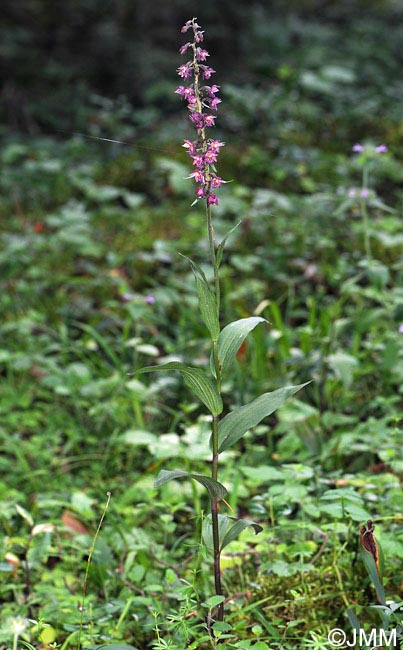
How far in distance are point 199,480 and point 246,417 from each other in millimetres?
147

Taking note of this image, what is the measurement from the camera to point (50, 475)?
2.18 m

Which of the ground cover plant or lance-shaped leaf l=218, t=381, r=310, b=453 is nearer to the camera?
lance-shaped leaf l=218, t=381, r=310, b=453

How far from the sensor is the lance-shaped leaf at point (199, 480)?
1.16m

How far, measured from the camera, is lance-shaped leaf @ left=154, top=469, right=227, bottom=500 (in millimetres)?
1160

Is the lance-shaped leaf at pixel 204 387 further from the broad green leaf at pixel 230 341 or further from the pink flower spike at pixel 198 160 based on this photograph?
the pink flower spike at pixel 198 160

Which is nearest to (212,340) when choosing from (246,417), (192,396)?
(246,417)

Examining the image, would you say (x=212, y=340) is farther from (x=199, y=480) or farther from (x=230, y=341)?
(x=199, y=480)

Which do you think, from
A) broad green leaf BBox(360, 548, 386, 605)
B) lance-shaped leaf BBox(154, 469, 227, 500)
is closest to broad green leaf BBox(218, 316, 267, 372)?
lance-shaped leaf BBox(154, 469, 227, 500)

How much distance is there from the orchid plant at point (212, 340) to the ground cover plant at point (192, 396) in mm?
23

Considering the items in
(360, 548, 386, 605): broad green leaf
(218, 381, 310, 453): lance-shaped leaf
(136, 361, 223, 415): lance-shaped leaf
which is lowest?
(360, 548, 386, 605): broad green leaf

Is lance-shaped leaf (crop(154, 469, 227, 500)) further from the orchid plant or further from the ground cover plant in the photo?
the ground cover plant

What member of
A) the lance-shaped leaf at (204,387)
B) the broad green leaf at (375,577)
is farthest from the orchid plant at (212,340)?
the broad green leaf at (375,577)

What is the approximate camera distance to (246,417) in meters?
1.25

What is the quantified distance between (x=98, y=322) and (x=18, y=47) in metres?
3.25
